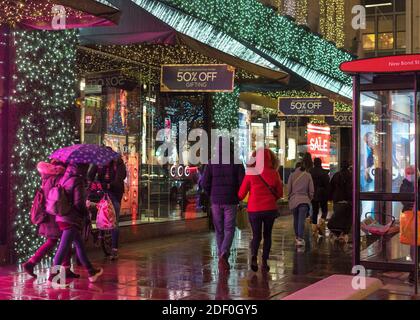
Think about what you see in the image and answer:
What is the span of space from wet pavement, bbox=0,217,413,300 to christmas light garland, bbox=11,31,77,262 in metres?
0.90

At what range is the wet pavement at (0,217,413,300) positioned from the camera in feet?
25.0

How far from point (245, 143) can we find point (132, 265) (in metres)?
9.65

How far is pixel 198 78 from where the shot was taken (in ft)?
38.0

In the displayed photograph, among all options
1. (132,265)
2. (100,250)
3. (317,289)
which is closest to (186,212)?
(100,250)

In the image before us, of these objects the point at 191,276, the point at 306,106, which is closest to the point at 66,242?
the point at 191,276

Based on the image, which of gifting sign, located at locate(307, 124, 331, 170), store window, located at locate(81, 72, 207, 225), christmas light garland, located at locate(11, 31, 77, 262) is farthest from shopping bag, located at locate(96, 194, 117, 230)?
gifting sign, located at locate(307, 124, 331, 170)

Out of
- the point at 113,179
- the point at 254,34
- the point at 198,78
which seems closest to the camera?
the point at 113,179

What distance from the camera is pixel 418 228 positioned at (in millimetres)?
8078

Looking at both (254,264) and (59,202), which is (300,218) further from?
(59,202)

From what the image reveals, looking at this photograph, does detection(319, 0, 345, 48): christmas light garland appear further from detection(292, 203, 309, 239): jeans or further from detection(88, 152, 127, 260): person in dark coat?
detection(88, 152, 127, 260): person in dark coat

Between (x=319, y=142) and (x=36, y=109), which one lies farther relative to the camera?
(x=319, y=142)

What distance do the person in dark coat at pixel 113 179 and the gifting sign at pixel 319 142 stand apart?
47.6 ft

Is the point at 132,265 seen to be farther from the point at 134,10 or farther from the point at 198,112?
the point at 198,112

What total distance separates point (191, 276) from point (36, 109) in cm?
346
